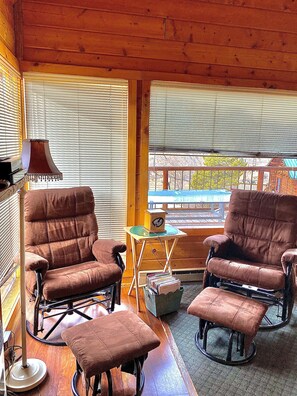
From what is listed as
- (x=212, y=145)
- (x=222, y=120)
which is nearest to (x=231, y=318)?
(x=212, y=145)

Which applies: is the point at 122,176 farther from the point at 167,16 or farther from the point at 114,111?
the point at 167,16

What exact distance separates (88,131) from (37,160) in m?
1.02

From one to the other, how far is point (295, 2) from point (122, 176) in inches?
95.4

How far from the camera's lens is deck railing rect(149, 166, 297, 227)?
3.35 m

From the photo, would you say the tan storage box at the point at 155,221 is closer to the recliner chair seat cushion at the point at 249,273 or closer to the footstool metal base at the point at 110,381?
the recliner chair seat cushion at the point at 249,273

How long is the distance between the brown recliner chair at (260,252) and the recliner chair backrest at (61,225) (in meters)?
1.10

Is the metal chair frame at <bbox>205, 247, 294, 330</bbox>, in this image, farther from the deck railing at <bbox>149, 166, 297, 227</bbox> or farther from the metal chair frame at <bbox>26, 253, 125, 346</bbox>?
the metal chair frame at <bbox>26, 253, 125, 346</bbox>

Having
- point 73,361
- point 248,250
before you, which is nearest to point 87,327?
point 73,361

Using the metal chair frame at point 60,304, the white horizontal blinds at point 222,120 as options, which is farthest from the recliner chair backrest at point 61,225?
the white horizontal blinds at point 222,120

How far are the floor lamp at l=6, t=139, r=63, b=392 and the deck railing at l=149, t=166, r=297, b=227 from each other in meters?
1.34

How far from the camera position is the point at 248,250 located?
2.97 m

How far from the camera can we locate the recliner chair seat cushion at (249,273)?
8.09 ft

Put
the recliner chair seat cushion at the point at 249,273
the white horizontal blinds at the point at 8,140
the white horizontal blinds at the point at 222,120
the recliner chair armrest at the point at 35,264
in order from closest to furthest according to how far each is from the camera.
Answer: the recliner chair armrest at the point at 35,264 < the white horizontal blinds at the point at 8,140 < the recliner chair seat cushion at the point at 249,273 < the white horizontal blinds at the point at 222,120

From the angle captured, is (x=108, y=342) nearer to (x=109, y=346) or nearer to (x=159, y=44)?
(x=109, y=346)
